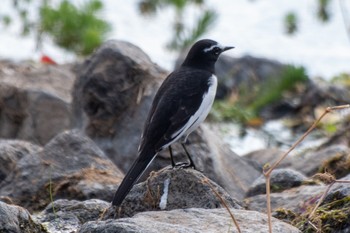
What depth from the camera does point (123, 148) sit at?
1016 cm

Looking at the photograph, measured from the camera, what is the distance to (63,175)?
8844mm

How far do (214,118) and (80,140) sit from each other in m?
5.56

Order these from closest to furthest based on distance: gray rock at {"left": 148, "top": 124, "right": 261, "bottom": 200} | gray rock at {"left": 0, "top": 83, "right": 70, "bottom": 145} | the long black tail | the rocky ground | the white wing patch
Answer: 1. the rocky ground
2. the long black tail
3. the white wing patch
4. gray rock at {"left": 148, "top": 124, "right": 261, "bottom": 200}
5. gray rock at {"left": 0, "top": 83, "right": 70, "bottom": 145}

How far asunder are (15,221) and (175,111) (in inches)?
63.9

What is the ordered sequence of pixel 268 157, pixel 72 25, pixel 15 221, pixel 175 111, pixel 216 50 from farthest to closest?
pixel 72 25 < pixel 268 157 < pixel 216 50 < pixel 175 111 < pixel 15 221

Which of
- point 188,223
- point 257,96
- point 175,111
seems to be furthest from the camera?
point 257,96

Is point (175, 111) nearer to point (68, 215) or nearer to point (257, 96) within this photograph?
point (68, 215)

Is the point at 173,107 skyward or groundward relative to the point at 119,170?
skyward

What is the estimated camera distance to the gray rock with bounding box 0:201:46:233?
20.8ft

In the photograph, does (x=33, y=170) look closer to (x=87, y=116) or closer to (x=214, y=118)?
(x=87, y=116)

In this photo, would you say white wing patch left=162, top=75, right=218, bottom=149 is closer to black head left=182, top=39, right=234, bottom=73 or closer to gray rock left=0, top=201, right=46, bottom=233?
black head left=182, top=39, right=234, bottom=73

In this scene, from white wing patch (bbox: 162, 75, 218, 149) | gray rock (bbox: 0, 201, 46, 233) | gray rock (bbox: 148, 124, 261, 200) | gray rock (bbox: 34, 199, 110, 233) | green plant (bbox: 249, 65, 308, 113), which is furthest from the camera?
green plant (bbox: 249, 65, 308, 113)

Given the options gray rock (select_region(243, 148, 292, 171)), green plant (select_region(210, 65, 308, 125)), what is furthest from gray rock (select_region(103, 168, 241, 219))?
green plant (select_region(210, 65, 308, 125))

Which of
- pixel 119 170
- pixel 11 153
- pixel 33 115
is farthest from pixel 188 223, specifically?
pixel 33 115
